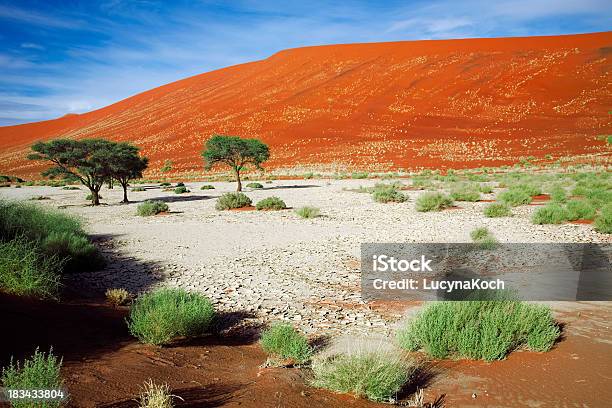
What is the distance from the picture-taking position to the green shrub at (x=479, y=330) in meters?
5.12

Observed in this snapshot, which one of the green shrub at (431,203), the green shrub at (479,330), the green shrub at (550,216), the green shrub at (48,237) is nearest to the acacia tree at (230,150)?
the green shrub at (431,203)

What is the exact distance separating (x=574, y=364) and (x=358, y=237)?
8.21m

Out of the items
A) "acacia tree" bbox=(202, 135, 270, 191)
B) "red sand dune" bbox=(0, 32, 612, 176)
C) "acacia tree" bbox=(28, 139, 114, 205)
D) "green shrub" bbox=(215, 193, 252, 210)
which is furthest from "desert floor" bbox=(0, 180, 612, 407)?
"red sand dune" bbox=(0, 32, 612, 176)

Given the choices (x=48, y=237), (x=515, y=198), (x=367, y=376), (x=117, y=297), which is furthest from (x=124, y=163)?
(x=367, y=376)

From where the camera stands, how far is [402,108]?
69500 millimetres

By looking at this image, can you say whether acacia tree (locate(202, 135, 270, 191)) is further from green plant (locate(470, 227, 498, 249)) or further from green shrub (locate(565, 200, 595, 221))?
green shrub (locate(565, 200, 595, 221))

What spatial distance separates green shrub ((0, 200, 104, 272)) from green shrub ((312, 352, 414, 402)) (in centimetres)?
626

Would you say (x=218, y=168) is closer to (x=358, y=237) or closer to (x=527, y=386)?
(x=358, y=237)

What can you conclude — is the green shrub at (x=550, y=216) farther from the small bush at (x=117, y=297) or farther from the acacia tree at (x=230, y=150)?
the acacia tree at (x=230, y=150)

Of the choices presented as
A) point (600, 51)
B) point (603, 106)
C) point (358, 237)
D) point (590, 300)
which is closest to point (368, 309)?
point (590, 300)

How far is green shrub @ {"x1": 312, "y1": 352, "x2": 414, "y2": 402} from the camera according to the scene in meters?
4.13

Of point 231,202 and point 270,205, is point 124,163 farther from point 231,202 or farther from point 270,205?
point 270,205

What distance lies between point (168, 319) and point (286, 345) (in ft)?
5.14

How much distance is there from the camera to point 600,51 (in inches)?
2928
